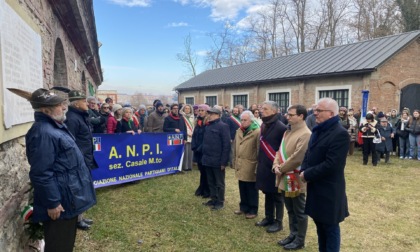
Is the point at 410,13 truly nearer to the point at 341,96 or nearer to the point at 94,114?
the point at 341,96

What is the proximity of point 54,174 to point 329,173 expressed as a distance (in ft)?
8.99

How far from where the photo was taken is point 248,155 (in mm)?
5227

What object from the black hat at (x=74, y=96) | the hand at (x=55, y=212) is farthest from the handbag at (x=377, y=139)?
the hand at (x=55, y=212)

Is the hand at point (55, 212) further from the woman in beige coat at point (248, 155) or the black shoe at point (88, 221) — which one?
the woman in beige coat at point (248, 155)

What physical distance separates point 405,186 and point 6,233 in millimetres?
8425

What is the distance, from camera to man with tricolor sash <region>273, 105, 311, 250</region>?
13.4ft

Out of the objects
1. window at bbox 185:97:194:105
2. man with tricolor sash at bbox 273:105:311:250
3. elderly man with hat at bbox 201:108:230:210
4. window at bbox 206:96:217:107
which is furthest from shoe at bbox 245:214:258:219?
window at bbox 185:97:194:105

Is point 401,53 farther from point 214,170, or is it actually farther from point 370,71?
point 214,170

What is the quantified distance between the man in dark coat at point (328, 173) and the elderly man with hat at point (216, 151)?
7.71 ft

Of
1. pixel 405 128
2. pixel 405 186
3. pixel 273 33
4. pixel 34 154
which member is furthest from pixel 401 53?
pixel 273 33

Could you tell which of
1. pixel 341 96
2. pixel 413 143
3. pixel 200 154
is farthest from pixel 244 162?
pixel 341 96

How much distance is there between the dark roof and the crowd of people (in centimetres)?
1210

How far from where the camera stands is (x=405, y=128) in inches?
455

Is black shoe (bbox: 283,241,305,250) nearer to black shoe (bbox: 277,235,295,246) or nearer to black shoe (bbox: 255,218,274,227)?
black shoe (bbox: 277,235,295,246)
